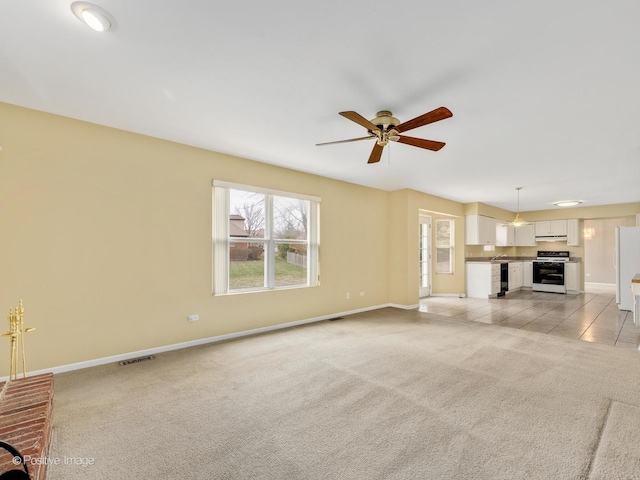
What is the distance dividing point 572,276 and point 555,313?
151 inches

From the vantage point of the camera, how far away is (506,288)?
344 inches

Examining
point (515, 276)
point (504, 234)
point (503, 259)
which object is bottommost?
point (515, 276)

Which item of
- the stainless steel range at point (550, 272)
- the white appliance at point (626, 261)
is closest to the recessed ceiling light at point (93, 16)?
the white appliance at point (626, 261)

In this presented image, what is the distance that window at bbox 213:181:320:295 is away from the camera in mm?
4352

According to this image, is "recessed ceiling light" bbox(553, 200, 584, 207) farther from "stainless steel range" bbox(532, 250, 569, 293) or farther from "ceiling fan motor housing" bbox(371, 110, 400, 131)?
"ceiling fan motor housing" bbox(371, 110, 400, 131)

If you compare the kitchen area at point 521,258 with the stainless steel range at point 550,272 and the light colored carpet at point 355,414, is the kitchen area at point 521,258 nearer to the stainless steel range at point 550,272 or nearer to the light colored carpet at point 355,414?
the stainless steel range at point 550,272

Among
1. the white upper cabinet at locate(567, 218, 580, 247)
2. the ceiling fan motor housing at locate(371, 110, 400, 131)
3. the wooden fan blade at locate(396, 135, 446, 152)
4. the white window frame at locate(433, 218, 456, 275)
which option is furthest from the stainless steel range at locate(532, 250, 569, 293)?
the ceiling fan motor housing at locate(371, 110, 400, 131)

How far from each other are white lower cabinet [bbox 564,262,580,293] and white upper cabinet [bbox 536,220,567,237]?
97cm

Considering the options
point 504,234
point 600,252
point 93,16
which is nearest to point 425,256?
point 504,234

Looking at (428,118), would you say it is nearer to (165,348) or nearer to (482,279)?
(165,348)

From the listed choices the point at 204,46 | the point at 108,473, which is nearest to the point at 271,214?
the point at 204,46

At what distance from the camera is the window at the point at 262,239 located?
4.35 m

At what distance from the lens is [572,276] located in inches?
353

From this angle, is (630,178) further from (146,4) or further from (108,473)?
(108,473)
